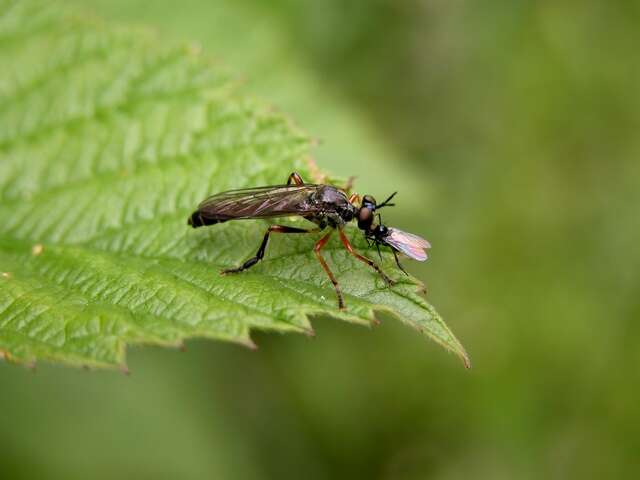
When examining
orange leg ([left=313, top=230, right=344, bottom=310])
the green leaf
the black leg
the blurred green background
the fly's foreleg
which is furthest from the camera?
the blurred green background

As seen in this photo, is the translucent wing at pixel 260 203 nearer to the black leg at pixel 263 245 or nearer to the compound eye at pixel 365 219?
the black leg at pixel 263 245

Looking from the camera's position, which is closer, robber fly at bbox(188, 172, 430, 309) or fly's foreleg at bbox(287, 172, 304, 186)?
robber fly at bbox(188, 172, 430, 309)

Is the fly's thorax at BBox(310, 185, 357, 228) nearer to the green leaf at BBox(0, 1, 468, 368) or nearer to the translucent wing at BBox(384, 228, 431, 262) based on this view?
the green leaf at BBox(0, 1, 468, 368)

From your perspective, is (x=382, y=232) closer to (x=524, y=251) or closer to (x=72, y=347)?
(x=72, y=347)

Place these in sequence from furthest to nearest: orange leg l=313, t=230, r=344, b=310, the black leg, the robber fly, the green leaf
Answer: the robber fly
the black leg
orange leg l=313, t=230, r=344, b=310
the green leaf

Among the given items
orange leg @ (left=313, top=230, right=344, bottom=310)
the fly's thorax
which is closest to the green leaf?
orange leg @ (left=313, top=230, right=344, bottom=310)

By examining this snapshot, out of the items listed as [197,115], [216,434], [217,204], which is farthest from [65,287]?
[216,434]

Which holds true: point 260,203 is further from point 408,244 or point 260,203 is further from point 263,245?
point 408,244
